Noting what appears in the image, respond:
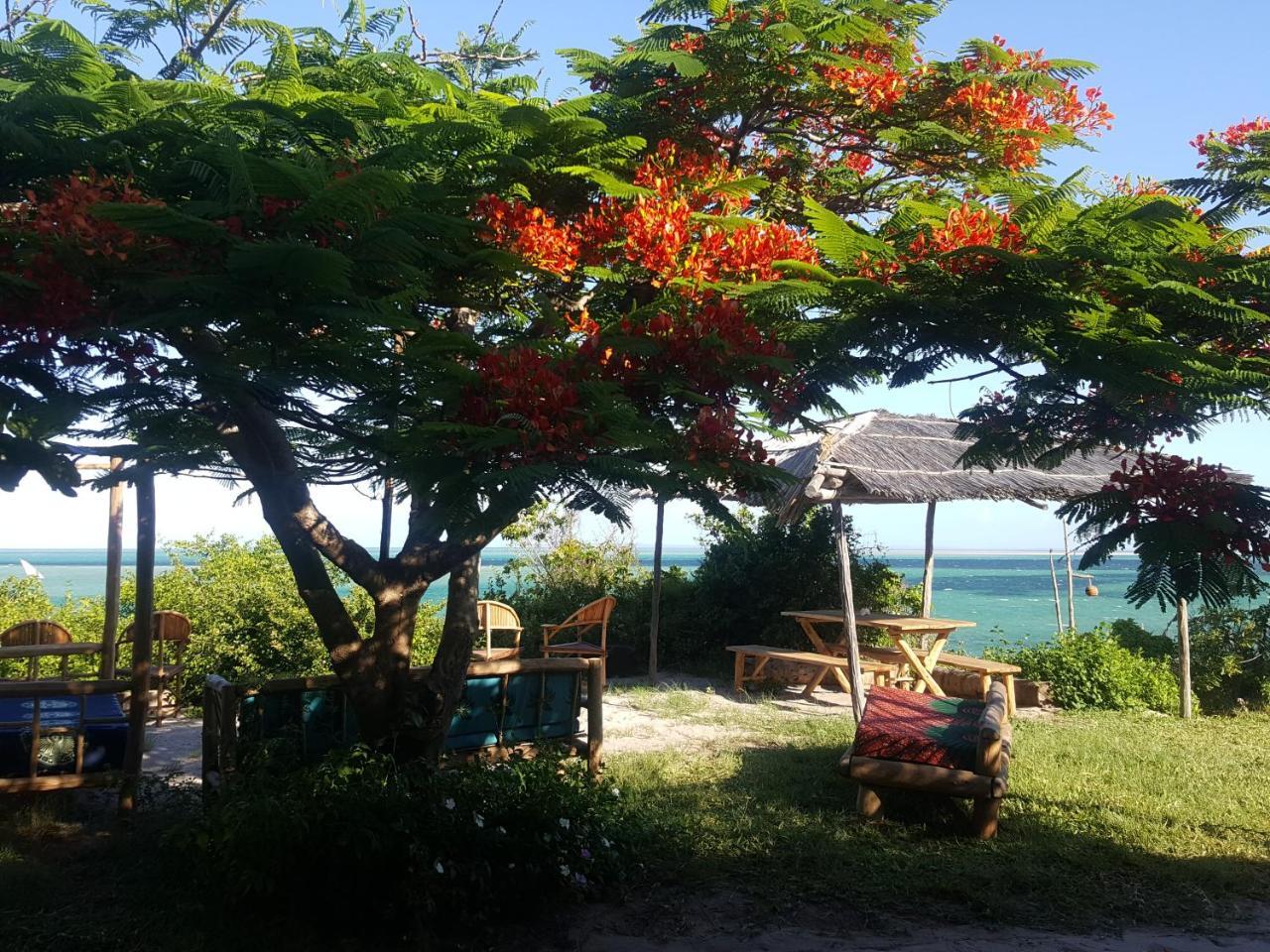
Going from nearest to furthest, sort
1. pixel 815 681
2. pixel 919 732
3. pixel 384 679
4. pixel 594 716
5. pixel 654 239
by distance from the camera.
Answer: pixel 654 239 → pixel 384 679 → pixel 919 732 → pixel 594 716 → pixel 815 681

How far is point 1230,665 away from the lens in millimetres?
10734

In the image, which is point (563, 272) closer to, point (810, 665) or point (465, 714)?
point (465, 714)

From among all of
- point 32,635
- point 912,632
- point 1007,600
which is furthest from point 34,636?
point 1007,600

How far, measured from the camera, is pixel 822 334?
12.1 feet

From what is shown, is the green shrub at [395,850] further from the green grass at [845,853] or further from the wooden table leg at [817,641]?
the wooden table leg at [817,641]

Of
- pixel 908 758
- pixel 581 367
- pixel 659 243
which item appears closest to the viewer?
pixel 581 367

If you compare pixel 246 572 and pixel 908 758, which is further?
pixel 246 572

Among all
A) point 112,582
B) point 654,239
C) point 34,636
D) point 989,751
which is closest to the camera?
point 654,239

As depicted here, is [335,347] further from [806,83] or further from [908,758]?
[908,758]

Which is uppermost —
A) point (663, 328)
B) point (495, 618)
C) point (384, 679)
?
point (663, 328)

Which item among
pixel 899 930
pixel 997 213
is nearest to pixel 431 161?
pixel 997 213

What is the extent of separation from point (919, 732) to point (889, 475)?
391cm

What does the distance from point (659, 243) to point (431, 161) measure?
953mm

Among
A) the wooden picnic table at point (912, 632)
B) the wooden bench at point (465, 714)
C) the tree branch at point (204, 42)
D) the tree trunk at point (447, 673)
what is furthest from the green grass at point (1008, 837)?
the tree branch at point (204, 42)
